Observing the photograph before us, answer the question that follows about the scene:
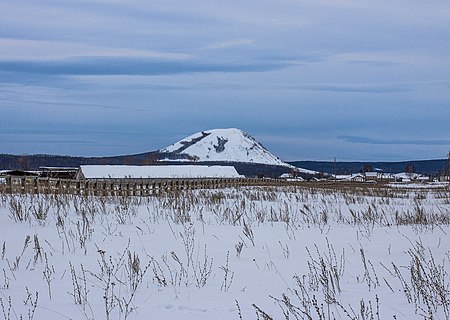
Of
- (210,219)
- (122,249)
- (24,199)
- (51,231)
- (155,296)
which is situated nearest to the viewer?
(155,296)

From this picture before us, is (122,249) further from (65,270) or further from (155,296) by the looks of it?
(155,296)

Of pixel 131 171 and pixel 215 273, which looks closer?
pixel 215 273

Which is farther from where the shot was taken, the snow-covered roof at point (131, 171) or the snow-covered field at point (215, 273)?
the snow-covered roof at point (131, 171)

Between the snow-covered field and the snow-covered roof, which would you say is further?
the snow-covered roof

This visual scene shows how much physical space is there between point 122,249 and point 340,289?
3.90 metres

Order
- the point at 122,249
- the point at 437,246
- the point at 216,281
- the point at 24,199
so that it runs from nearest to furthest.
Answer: the point at 216,281, the point at 122,249, the point at 437,246, the point at 24,199

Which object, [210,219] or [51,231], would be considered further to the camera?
[210,219]

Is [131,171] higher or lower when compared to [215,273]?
higher

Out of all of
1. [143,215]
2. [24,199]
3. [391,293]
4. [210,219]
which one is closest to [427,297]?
[391,293]

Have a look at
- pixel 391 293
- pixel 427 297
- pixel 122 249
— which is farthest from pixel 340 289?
pixel 122 249

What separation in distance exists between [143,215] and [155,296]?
908cm

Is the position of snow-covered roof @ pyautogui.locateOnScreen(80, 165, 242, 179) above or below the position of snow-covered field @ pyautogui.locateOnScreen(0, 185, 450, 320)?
above

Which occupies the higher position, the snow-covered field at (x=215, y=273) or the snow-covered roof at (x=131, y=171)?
the snow-covered roof at (x=131, y=171)

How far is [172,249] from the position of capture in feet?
32.0
